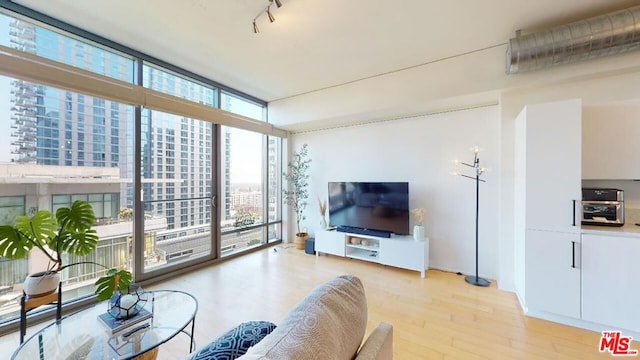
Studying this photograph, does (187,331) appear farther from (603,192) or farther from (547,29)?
(547,29)

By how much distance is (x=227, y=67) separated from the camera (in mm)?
3328

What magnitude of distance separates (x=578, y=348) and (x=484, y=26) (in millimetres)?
2826

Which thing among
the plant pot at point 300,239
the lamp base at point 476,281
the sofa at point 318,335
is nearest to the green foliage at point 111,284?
the sofa at point 318,335

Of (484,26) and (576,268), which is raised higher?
(484,26)

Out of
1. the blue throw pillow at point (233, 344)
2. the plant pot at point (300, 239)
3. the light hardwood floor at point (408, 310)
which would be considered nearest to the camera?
the blue throw pillow at point (233, 344)

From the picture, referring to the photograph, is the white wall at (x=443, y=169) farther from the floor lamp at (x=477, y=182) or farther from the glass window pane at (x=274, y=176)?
the glass window pane at (x=274, y=176)

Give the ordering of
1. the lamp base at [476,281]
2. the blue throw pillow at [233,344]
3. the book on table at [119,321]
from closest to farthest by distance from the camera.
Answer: the blue throw pillow at [233,344]
the book on table at [119,321]
the lamp base at [476,281]

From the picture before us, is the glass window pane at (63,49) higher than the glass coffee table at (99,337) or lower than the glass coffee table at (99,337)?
higher

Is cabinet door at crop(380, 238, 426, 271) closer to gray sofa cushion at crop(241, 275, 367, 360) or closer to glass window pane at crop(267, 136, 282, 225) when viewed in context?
glass window pane at crop(267, 136, 282, 225)

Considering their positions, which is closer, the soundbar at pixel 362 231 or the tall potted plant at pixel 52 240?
the tall potted plant at pixel 52 240

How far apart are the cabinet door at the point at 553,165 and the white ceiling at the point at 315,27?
876mm

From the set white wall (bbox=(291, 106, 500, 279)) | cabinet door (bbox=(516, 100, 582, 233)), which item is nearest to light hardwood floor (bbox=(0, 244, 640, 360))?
white wall (bbox=(291, 106, 500, 279))

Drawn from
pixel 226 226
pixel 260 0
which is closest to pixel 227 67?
pixel 260 0

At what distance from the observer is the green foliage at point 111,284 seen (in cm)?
155
